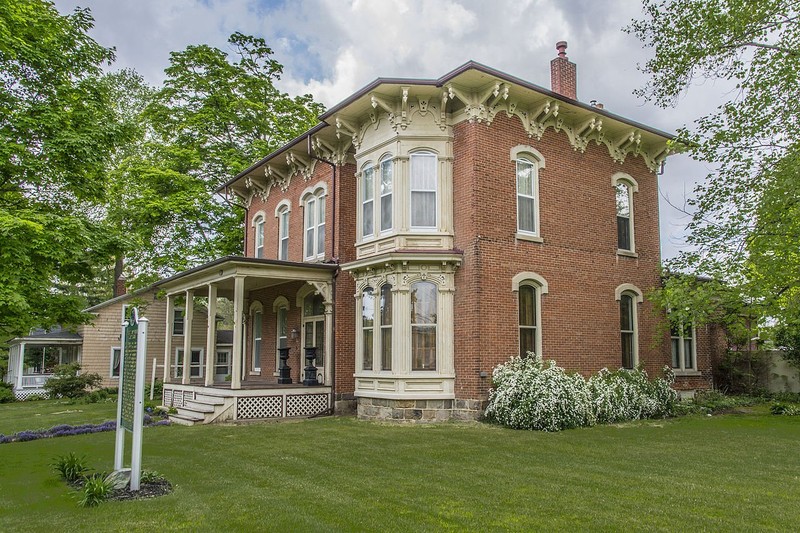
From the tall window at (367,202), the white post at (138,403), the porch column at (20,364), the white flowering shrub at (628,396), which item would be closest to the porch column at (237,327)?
the tall window at (367,202)

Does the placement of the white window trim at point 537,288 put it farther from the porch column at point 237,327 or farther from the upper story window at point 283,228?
the upper story window at point 283,228

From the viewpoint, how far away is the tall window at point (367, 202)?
16.4 meters

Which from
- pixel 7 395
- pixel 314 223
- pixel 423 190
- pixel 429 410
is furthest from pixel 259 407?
pixel 7 395

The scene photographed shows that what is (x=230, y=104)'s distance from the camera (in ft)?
87.8

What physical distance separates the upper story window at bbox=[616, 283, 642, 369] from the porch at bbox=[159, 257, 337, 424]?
8.08 meters

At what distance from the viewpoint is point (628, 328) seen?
17625 millimetres

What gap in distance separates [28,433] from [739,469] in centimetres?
1425

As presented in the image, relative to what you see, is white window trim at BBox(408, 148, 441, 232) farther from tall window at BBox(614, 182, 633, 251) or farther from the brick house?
tall window at BBox(614, 182, 633, 251)

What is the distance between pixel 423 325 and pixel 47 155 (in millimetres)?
8696

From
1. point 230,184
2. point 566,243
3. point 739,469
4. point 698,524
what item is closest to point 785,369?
point 566,243

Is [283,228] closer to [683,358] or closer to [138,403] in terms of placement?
[683,358]

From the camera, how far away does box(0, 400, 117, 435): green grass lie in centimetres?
1738

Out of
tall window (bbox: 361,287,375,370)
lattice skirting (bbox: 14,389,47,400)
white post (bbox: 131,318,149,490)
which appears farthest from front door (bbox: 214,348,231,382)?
white post (bbox: 131,318,149,490)

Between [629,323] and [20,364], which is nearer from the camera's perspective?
[629,323]
